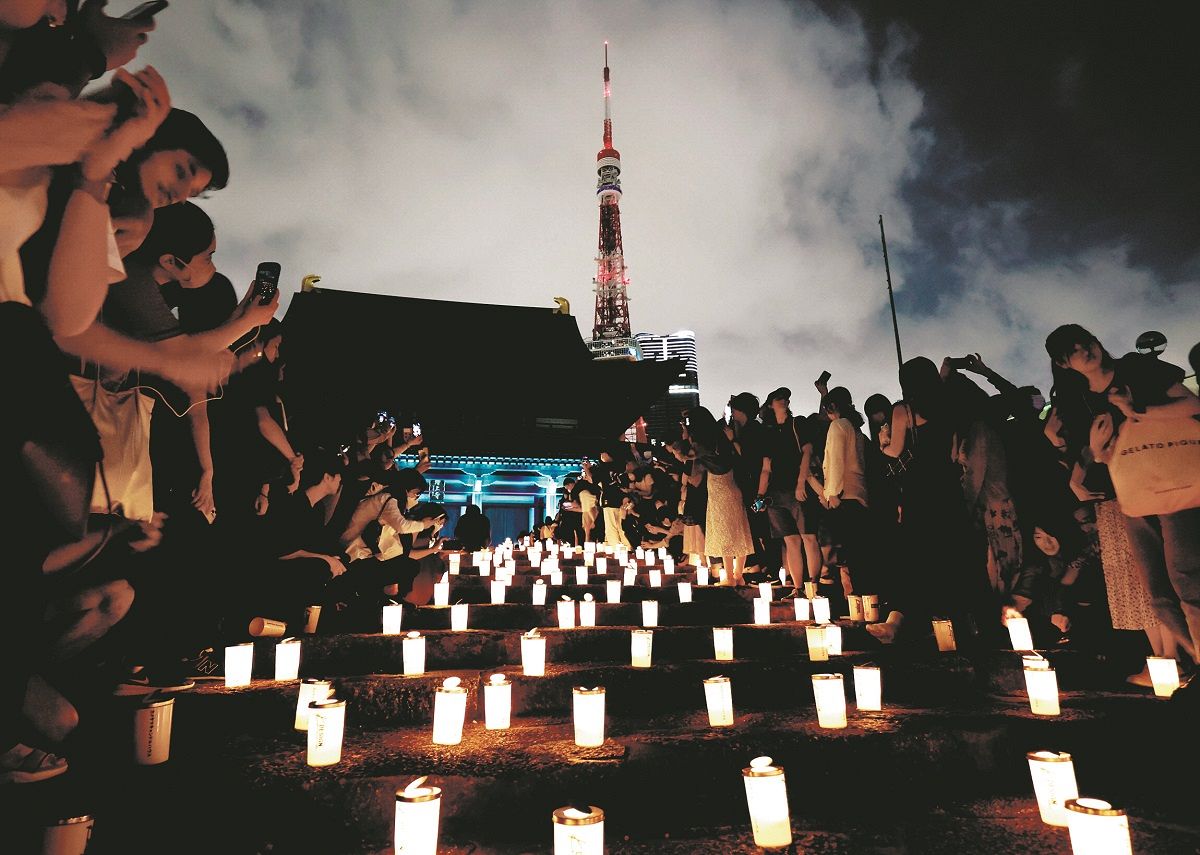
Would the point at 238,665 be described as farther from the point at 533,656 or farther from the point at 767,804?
the point at 767,804

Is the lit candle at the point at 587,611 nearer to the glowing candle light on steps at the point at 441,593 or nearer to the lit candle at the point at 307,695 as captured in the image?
the glowing candle light on steps at the point at 441,593

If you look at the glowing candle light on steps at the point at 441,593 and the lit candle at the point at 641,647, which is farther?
the glowing candle light on steps at the point at 441,593

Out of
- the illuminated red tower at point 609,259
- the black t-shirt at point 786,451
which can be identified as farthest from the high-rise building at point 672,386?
the black t-shirt at point 786,451

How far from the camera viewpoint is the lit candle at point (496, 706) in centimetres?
299

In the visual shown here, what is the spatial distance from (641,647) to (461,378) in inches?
760

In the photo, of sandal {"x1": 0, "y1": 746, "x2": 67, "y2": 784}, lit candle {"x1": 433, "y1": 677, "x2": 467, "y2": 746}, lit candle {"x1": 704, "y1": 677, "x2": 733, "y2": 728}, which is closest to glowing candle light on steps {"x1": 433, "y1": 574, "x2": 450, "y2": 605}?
lit candle {"x1": 433, "y1": 677, "x2": 467, "y2": 746}

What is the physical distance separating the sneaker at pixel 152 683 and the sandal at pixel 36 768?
2.99 ft

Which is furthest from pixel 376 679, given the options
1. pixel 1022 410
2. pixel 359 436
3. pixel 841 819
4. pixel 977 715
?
pixel 1022 410

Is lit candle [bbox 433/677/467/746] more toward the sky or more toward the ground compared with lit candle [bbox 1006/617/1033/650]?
more toward the ground

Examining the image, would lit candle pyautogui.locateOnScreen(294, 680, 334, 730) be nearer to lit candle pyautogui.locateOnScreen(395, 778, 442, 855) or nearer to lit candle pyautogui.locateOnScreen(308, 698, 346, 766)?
lit candle pyautogui.locateOnScreen(308, 698, 346, 766)

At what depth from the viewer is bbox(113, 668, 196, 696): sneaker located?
113 inches

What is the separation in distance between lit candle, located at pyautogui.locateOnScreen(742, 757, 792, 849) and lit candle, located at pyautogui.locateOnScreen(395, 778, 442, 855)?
1041 millimetres

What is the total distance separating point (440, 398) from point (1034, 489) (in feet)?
61.2

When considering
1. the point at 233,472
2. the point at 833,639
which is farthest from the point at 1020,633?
the point at 233,472
